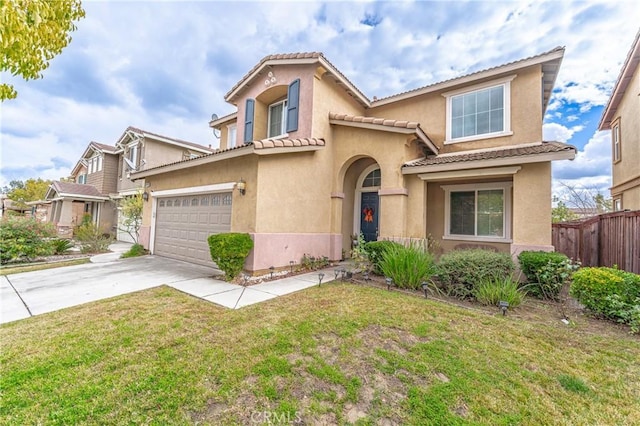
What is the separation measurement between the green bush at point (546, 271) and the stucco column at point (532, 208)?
2.01 feet

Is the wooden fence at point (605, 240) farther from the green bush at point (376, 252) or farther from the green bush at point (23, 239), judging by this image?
the green bush at point (23, 239)

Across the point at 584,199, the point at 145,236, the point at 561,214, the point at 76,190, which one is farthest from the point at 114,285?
the point at 584,199

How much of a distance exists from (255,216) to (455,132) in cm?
862

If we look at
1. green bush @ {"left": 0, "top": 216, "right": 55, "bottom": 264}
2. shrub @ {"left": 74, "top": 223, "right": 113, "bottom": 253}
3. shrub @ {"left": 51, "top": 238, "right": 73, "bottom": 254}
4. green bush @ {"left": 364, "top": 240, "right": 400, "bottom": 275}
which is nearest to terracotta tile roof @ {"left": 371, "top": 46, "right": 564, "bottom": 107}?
green bush @ {"left": 364, "top": 240, "right": 400, "bottom": 275}

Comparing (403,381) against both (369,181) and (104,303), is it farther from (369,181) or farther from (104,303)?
(369,181)

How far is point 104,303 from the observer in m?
5.45

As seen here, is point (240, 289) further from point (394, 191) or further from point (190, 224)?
point (394, 191)

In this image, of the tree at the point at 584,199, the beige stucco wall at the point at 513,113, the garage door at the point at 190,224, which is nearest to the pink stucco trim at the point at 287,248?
the garage door at the point at 190,224

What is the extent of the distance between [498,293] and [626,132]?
47.7 ft

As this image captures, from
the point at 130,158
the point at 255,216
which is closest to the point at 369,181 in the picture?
the point at 255,216

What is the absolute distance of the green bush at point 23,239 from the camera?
998cm

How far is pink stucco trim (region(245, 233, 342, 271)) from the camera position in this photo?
810 cm

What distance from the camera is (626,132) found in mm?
12852

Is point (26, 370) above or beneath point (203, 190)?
beneath
